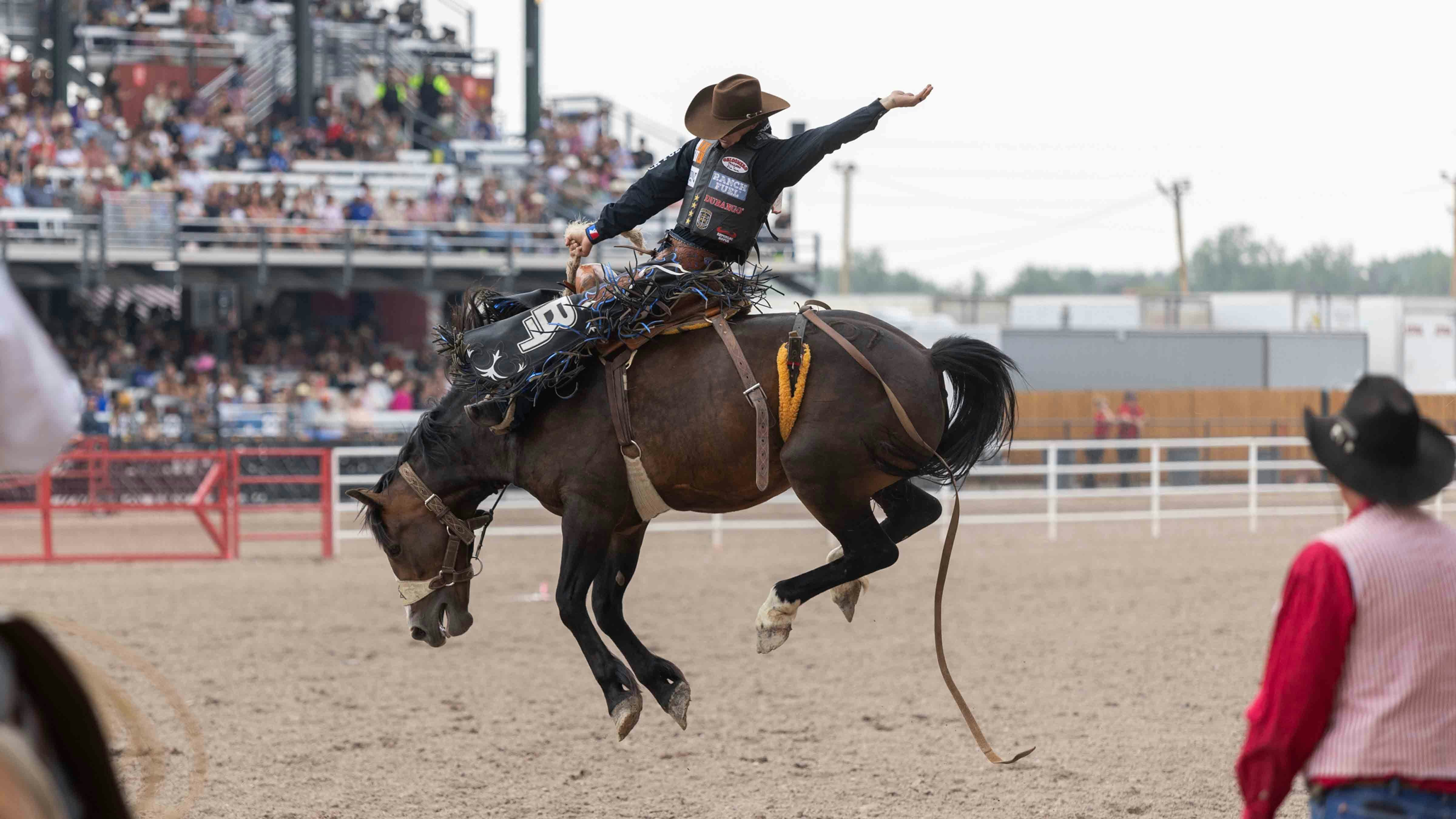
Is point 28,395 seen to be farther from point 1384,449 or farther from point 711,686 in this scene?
point 711,686

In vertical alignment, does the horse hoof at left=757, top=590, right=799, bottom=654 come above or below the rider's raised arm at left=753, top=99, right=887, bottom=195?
below

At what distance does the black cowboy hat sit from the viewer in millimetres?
2672

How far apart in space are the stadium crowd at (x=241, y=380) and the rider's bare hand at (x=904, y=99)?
42.4 ft

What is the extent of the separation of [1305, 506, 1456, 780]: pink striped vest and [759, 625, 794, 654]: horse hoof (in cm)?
215

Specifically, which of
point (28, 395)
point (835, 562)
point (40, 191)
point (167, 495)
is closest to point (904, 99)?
point (835, 562)

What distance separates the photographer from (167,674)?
9.09 m

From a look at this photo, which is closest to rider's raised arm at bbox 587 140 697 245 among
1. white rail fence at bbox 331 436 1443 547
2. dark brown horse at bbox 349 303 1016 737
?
dark brown horse at bbox 349 303 1016 737

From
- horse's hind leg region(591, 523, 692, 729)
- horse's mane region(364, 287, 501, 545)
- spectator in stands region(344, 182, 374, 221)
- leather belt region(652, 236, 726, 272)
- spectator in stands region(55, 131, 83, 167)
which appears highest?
spectator in stands region(55, 131, 83, 167)

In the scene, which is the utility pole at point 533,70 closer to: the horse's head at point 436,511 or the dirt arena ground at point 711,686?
the dirt arena ground at point 711,686

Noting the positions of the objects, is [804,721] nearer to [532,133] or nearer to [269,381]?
[269,381]

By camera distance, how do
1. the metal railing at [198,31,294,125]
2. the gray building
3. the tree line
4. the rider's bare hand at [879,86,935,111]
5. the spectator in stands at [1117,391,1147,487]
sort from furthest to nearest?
1. the tree line
2. the gray building
3. the metal railing at [198,31,294,125]
4. the spectator in stands at [1117,391,1147,487]
5. the rider's bare hand at [879,86,935,111]

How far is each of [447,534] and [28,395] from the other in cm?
309

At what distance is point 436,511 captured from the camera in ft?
16.6

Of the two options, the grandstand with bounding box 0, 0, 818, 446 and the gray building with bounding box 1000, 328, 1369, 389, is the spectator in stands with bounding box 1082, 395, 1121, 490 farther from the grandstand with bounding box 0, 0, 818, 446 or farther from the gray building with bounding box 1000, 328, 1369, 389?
the grandstand with bounding box 0, 0, 818, 446
